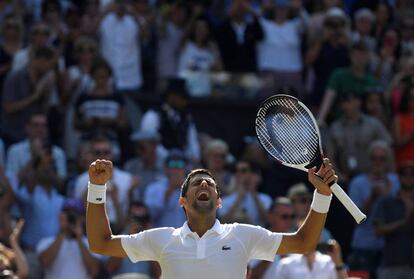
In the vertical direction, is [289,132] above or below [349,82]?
above

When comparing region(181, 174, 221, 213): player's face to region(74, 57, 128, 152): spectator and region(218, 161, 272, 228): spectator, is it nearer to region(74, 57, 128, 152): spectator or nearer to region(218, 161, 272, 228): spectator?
region(218, 161, 272, 228): spectator

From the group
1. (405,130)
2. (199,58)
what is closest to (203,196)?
(405,130)

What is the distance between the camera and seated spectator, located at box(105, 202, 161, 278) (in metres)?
12.5

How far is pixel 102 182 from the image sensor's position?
23.1ft

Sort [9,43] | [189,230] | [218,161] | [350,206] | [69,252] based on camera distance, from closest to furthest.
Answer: [350,206]
[189,230]
[69,252]
[218,161]
[9,43]

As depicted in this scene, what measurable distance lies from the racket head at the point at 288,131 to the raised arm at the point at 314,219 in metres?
0.11

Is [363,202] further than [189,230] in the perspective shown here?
Yes

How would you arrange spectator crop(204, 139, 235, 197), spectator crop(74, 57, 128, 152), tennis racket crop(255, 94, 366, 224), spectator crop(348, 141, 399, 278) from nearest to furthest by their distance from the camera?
1. tennis racket crop(255, 94, 366, 224)
2. spectator crop(348, 141, 399, 278)
3. spectator crop(204, 139, 235, 197)
4. spectator crop(74, 57, 128, 152)

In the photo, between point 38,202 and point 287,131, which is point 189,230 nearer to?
point 287,131

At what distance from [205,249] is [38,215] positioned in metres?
6.54

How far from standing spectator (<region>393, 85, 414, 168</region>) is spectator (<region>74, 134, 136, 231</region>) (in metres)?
3.46

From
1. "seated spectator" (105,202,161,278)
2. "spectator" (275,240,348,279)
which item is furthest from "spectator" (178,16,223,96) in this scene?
"spectator" (275,240,348,279)

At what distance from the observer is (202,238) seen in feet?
23.3

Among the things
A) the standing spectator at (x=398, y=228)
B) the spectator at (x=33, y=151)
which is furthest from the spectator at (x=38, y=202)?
the standing spectator at (x=398, y=228)
